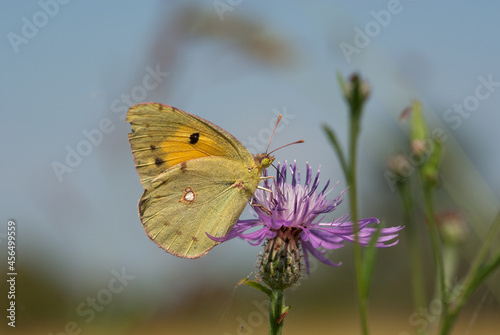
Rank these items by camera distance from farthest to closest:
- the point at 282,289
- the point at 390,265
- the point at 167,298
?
the point at 390,265 < the point at 167,298 < the point at 282,289

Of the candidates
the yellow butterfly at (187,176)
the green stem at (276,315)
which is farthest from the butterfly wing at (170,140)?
the green stem at (276,315)

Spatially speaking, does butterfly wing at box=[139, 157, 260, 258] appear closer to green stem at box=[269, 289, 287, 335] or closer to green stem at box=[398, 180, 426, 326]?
green stem at box=[269, 289, 287, 335]

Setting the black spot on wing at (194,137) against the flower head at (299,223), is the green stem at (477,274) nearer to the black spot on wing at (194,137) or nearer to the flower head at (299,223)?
the flower head at (299,223)

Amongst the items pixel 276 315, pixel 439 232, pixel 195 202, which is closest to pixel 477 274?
pixel 439 232

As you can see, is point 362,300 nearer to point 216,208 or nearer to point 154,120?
point 216,208

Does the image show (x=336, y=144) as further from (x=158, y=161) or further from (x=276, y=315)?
(x=158, y=161)

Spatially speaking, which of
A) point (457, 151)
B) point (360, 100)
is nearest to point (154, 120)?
point (457, 151)
